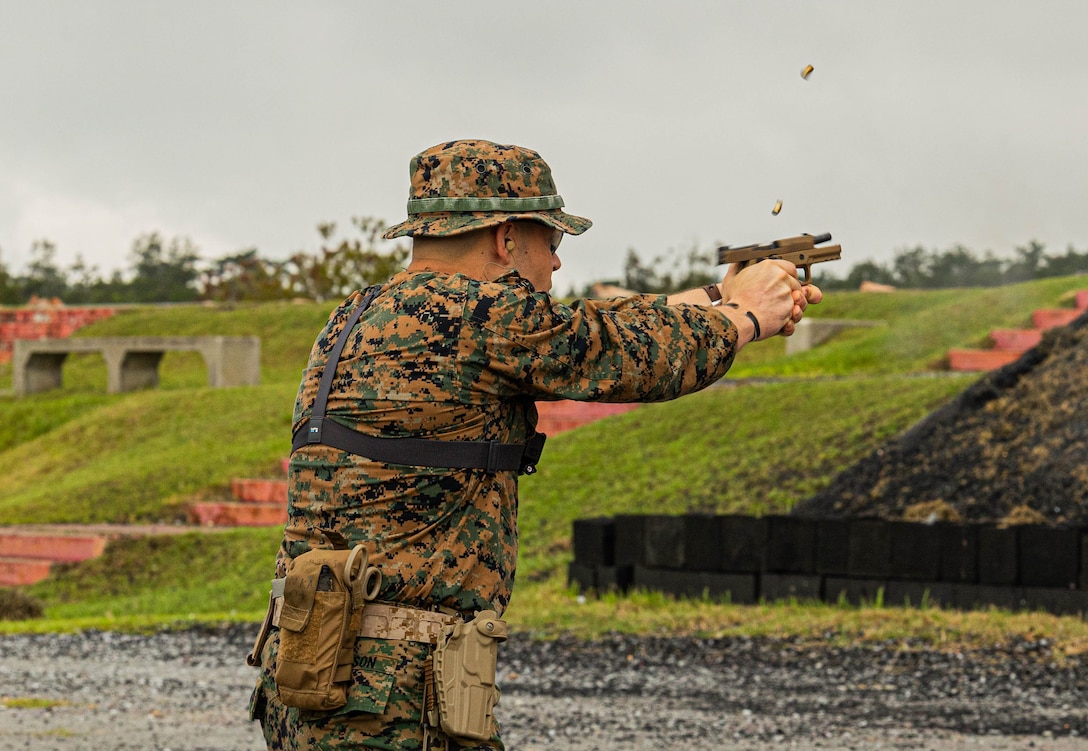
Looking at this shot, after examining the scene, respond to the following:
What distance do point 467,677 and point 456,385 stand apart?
0.61 meters

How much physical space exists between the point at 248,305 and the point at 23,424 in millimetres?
12180

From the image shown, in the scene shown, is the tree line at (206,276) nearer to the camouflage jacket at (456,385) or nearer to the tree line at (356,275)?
the tree line at (356,275)

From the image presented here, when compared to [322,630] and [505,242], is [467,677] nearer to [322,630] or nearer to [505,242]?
[322,630]

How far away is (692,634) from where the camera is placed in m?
8.82

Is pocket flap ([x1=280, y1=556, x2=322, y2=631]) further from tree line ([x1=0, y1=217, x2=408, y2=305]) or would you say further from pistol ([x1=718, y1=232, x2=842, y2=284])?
tree line ([x1=0, y1=217, x2=408, y2=305])

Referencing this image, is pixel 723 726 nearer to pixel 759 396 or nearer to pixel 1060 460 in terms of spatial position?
pixel 1060 460

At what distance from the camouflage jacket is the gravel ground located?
136 inches

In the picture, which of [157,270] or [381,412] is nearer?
[381,412]

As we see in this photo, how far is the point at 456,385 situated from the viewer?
296 cm

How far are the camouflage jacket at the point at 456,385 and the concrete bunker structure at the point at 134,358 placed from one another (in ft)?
67.1

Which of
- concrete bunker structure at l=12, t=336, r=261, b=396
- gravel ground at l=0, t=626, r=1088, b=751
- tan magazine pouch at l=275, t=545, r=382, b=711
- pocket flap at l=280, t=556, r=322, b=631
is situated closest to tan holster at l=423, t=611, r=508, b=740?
tan magazine pouch at l=275, t=545, r=382, b=711

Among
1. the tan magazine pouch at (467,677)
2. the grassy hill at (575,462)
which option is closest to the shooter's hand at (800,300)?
the tan magazine pouch at (467,677)

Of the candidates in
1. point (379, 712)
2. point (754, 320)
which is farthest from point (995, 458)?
point (379, 712)

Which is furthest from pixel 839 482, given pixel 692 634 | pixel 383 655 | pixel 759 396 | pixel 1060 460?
pixel 383 655
